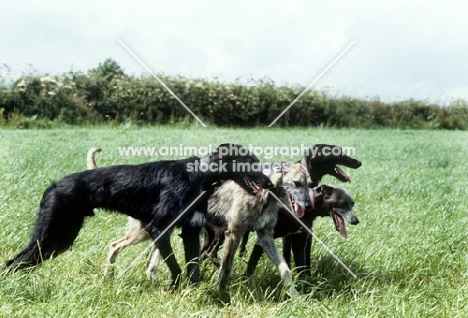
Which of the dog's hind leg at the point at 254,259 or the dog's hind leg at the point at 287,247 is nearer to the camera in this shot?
the dog's hind leg at the point at 254,259

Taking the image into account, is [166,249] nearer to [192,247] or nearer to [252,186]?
[192,247]

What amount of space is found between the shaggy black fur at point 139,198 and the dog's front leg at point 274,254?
46 cm

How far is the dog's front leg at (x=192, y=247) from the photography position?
17.4ft

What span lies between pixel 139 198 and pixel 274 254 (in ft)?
4.49

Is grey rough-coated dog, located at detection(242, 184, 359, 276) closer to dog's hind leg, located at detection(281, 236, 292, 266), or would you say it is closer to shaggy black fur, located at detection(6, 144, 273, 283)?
dog's hind leg, located at detection(281, 236, 292, 266)

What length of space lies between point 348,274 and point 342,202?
0.79 metres

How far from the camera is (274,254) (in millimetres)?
5414

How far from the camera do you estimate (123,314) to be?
4.64 m

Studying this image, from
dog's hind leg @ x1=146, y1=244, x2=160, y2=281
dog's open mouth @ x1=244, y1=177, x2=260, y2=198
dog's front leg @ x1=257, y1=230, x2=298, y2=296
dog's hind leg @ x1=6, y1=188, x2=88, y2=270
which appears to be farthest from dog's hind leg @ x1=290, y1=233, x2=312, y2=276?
dog's hind leg @ x1=6, y1=188, x2=88, y2=270

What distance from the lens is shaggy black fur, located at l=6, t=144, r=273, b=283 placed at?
5203 millimetres

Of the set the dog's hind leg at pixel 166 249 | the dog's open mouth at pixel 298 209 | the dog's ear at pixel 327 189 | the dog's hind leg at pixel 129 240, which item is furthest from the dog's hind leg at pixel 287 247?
the dog's hind leg at pixel 129 240

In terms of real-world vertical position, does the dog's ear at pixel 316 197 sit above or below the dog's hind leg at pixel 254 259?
above

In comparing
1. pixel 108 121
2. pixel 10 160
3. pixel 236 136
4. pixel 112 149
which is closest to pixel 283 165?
pixel 10 160

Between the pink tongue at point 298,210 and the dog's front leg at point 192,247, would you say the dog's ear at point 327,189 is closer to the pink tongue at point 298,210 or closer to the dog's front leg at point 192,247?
the pink tongue at point 298,210
